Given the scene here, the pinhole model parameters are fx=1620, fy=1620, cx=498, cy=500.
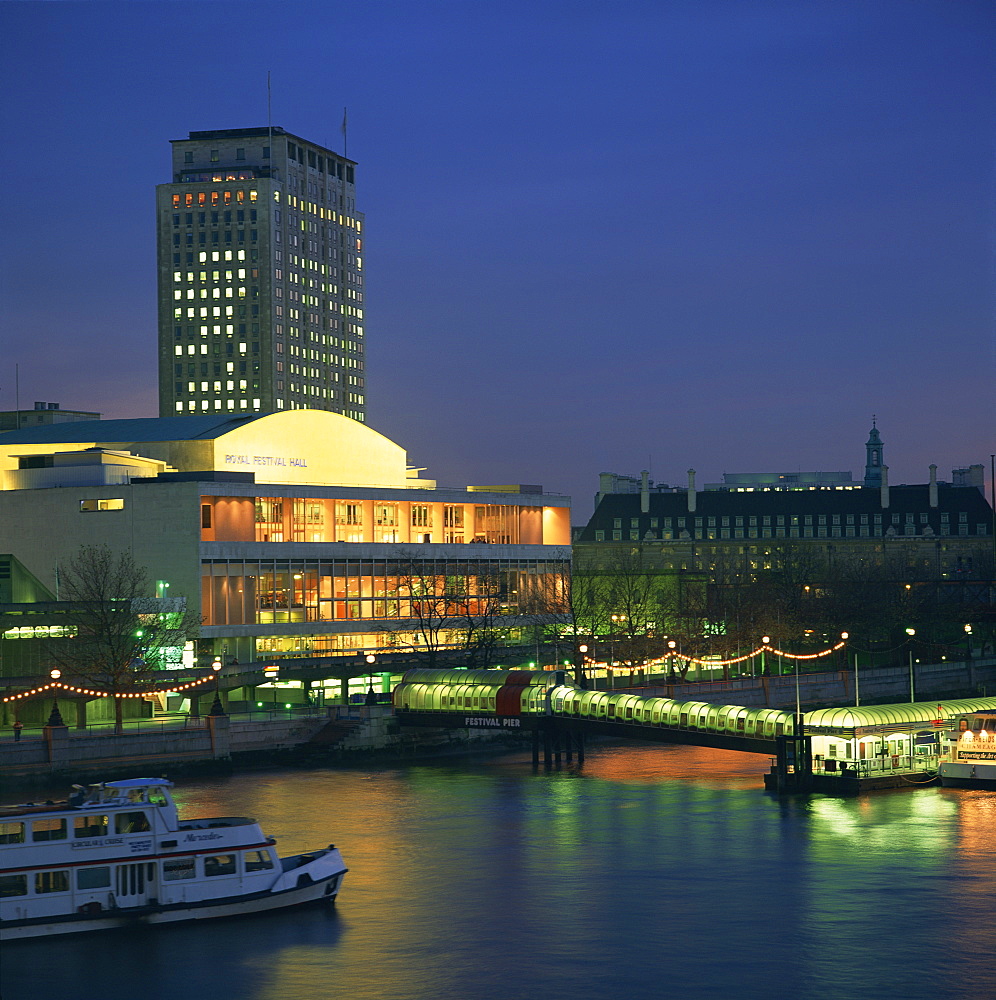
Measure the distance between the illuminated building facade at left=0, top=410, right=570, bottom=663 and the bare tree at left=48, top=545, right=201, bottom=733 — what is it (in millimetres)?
3644

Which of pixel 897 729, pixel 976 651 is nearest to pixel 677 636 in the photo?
pixel 976 651

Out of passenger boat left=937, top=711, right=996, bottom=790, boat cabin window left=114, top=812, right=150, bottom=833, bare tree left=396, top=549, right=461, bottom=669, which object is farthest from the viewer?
bare tree left=396, top=549, right=461, bottom=669

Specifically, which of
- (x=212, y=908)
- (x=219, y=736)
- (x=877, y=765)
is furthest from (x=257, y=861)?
(x=877, y=765)

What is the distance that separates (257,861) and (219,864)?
132 cm

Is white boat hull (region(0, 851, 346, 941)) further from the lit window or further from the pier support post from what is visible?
the lit window

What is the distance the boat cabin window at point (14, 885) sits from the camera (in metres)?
52.9

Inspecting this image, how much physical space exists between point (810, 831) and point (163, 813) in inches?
1128

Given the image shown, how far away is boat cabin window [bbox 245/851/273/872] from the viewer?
55.8 m

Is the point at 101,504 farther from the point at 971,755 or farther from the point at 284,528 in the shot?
the point at 971,755

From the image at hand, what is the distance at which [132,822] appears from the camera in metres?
54.9

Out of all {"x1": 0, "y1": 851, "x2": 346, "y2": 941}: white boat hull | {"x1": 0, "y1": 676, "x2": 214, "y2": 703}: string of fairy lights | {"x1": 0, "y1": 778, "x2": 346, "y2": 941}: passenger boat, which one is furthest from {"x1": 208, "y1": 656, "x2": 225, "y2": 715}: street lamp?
{"x1": 0, "y1": 851, "x2": 346, "y2": 941}: white boat hull

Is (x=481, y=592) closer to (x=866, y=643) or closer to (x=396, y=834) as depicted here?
(x=866, y=643)

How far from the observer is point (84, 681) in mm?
94188

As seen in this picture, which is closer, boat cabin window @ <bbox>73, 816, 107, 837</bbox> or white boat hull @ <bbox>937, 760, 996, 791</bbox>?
boat cabin window @ <bbox>73, 816, 107, 837</bbox>
